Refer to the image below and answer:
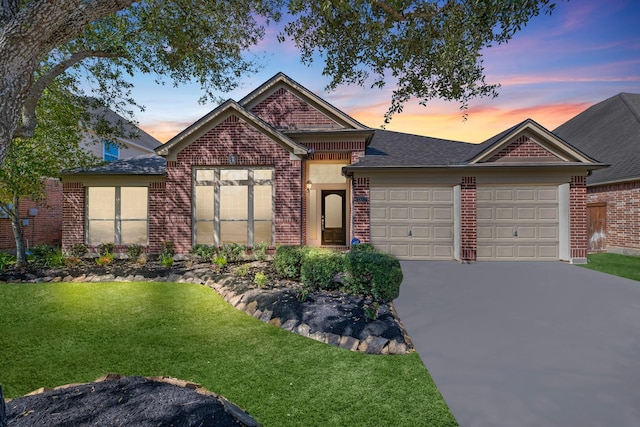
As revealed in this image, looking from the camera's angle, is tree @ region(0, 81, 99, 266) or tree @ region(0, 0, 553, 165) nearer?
tree @ region(0, 0, 553, 165)

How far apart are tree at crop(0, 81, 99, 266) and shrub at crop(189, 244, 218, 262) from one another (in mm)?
5652

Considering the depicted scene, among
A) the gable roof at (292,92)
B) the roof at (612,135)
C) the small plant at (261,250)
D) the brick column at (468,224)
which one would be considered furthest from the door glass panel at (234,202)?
the roof at (612,135)

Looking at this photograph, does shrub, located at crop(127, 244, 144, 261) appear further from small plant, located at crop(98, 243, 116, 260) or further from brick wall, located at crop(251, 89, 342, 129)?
brick wall, located at crop(251, 89, 342, 129)

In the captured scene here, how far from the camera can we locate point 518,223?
38.4ft

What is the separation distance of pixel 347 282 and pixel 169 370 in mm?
3831

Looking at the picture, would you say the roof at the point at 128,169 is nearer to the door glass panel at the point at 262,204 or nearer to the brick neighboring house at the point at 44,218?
the brick neighboring house at the point at 44,218

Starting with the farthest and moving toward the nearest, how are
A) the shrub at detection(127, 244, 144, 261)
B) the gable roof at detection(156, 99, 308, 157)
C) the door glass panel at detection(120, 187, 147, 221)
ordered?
the door glass panel at detection(120, 187, 147, 221) < the shrub at detection(127, 244, 144, 261) < the gable roof at detection(156, 99, 308, 157)

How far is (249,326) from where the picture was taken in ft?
19.0

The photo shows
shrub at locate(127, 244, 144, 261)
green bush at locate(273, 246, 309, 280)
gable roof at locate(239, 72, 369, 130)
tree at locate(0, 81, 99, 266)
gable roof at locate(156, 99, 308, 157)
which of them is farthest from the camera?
gable roof at locate(239, 72, 369, 130)

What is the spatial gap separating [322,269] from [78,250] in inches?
417

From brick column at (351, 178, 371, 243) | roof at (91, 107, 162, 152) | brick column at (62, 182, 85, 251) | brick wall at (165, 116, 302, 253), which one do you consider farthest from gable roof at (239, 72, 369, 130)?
roof at (91, 107, 162, 152)

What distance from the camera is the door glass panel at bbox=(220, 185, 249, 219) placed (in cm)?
1179

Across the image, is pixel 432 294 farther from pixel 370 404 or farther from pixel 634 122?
pixel 634 122

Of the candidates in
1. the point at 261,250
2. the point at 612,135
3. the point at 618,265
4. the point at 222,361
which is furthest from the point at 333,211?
the point at 612,135
